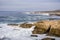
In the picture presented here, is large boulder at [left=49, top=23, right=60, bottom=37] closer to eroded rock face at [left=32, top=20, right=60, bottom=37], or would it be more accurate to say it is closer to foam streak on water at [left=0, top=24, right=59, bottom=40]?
eroded rock face at [left=32, top=20, right=60, bottom=37]

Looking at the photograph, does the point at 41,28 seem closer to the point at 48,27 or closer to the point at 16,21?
the point at 48,27

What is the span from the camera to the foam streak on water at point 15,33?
215 centimetres

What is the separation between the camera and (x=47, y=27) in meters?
2.25

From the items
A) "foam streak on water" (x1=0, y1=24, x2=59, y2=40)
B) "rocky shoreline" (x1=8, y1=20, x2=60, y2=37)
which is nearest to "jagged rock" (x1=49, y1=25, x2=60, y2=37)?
"rocky shoreline" (x1=8, y1=20, x2=60, y2=37)

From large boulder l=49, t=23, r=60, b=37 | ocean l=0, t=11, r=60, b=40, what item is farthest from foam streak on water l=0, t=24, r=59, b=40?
large boulder l=49, t=23, r=60, b=37

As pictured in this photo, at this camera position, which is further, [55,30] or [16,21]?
[16,21]

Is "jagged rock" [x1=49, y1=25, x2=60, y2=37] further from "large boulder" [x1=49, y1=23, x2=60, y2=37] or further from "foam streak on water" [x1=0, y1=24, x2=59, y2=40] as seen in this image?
"foam streak on water" [x1=0, y1=24, x2=59, y2=40]

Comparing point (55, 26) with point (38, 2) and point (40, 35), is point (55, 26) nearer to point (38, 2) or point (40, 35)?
point (40, 35)

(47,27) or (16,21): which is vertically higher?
(16,21)

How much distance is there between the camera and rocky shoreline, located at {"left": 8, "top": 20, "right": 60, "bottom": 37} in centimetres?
220

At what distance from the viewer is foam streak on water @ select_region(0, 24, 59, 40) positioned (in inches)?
84.7

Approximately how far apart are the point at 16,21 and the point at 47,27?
603mm

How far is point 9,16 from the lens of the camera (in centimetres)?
233

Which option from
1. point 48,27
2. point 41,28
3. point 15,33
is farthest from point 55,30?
point 15,33
